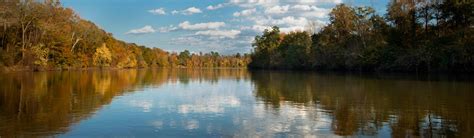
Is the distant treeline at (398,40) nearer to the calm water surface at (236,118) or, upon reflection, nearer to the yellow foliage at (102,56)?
the calm water surface at (236,118)

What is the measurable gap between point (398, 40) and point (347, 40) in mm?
14500

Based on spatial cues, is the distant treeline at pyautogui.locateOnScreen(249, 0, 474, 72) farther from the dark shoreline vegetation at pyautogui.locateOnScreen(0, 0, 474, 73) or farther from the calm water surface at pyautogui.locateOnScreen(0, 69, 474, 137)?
the calm water surface at pyautogui.locateOnScreen(0, 69, 474, 137)

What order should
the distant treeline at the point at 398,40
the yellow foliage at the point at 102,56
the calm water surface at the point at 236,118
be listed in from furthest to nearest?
the yellow foliage at the point at 102,56
the distant treeline at the point at 398,40
the calm water surface at the point at 236,118

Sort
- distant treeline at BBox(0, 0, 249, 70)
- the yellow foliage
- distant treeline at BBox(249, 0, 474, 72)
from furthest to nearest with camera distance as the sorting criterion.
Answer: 1. the yellow foliage
2. distant treeline at BBox(0, 0, 249, 70)
3. distant treeline at BBox(249, 0, 474, 72)

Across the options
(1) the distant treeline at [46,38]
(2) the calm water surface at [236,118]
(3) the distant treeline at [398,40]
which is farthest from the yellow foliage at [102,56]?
(2) the calm water surface at [236,118]

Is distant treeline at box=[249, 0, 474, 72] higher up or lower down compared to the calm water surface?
higher up

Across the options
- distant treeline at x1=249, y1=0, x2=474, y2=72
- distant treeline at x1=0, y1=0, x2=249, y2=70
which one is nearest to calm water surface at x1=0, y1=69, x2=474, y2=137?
distant treeline at x1=249, y1=0, x2=474, y2=72

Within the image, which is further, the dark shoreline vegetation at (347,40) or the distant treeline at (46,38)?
the distant treeline at (46,38)

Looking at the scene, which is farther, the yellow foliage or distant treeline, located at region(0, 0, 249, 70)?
the yellow foliage

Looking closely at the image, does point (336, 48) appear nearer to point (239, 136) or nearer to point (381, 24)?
point (381, 24)

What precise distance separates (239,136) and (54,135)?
13.6ft

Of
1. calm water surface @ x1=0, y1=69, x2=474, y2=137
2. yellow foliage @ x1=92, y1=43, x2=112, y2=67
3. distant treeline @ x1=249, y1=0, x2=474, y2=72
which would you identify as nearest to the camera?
calm water surface @ x1=0, y1=69, x2=474, y2=137

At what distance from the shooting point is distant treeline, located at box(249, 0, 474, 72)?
159 ft

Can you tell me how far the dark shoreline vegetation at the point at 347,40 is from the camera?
165 feet
